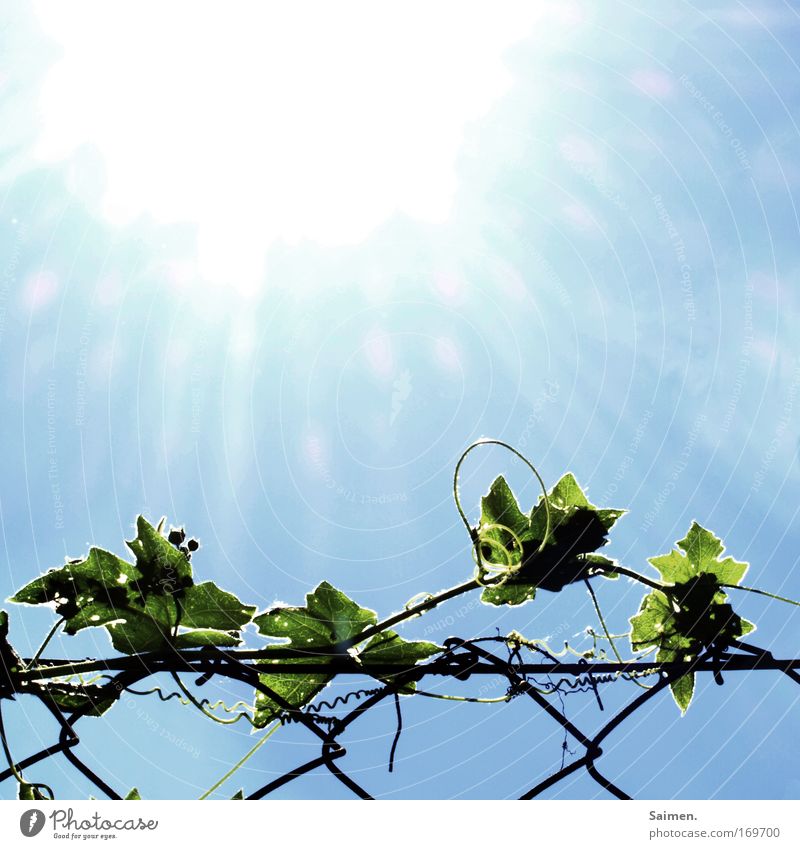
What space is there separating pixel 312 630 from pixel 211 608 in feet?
0.43

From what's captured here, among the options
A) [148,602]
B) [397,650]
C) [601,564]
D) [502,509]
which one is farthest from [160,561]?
[601,564]

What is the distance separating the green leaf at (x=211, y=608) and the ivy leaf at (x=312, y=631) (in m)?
0.03

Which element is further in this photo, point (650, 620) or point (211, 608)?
point (650, 620)

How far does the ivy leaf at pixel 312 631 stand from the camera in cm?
86

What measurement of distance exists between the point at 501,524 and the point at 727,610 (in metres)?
0.34

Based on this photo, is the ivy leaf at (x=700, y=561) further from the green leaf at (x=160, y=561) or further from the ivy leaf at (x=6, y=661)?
the ivy leaf at (x=6, y=661)

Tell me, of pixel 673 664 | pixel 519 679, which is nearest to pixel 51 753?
pixel 519 679

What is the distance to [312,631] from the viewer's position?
0.88m

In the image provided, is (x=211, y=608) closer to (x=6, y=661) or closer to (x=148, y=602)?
(x=148, y=602)

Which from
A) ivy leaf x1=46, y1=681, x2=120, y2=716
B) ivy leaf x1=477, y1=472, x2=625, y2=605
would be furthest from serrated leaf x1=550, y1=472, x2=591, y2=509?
ivy leaf x1=46, y1=681, x2=120, y2=716

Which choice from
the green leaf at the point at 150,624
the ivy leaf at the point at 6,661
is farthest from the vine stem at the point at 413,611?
the ivy leaf at the point at 6,661
